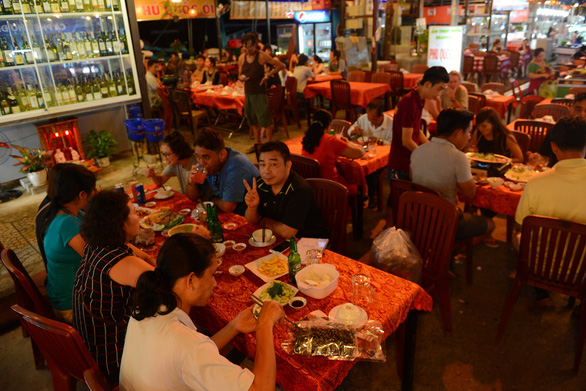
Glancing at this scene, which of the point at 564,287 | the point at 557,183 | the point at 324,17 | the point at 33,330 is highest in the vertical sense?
the point at 324,17

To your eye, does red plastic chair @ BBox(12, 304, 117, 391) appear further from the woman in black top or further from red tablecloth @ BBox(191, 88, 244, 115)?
the woman in black top

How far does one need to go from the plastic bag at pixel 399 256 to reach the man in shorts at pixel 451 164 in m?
0.73

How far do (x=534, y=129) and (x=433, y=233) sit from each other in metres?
2.75

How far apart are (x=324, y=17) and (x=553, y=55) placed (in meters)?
11.4

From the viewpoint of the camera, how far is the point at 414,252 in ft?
8.52

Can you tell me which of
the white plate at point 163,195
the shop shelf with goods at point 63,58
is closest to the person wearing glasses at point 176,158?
the white plate at point 163,195

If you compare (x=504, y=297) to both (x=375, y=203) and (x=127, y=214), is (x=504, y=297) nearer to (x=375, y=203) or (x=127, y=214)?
(x=375, y=203)

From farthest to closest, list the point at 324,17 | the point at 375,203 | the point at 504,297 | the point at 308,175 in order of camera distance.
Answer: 1. the point at 324,17
2. the point at 375,203
3. the point at 308,175
4. the point at 504,297

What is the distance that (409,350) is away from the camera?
224 centimetres

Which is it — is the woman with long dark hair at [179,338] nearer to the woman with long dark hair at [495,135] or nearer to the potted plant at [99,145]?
the woman with long dark hair at [495,135]

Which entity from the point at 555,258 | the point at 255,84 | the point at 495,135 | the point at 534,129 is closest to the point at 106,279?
the point at 555,258

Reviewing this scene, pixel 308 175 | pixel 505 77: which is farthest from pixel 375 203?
pixel 505 77

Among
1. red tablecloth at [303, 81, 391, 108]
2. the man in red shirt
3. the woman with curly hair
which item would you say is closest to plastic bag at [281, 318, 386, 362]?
the woman with curly hair

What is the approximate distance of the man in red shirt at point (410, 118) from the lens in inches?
144
